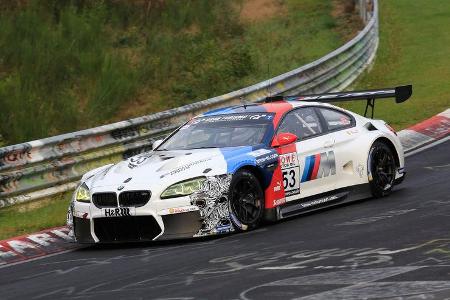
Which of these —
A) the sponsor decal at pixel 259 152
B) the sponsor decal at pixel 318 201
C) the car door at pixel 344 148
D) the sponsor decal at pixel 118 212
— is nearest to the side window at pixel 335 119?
the car door at pixel 344 148

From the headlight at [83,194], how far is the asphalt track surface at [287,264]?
0.54 m

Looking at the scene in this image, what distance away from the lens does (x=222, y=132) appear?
1250cm

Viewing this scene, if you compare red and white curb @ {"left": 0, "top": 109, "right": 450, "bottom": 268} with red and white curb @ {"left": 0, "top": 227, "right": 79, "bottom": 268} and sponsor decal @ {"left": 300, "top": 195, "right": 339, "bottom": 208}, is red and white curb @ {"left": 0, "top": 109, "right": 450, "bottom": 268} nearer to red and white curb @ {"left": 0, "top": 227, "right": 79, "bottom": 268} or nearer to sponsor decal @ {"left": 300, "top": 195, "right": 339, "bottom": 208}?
red and white curb @ {"left": 0, "top": 227, "right": 79, "bottom": 268}

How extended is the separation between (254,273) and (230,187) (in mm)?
2643

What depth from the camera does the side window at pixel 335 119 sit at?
43.2 feet

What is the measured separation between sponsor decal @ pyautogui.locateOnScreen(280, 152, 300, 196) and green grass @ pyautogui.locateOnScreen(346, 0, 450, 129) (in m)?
7.09

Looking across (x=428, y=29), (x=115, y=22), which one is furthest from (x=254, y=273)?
(x=428, y=29)

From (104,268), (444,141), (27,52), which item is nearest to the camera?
(104,268)

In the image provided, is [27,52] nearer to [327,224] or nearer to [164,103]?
[164,103]

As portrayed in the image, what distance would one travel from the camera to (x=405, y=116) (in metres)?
20.0

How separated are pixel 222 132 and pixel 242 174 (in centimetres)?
108

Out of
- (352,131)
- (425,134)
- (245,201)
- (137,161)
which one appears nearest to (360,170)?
(352,131)

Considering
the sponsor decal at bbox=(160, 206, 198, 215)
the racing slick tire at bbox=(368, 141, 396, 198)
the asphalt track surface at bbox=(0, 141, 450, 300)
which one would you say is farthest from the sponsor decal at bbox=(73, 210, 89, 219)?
the racing slick tire at bbox=(368, 141, 396, 198)

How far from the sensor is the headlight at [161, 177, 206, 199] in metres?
11.1
